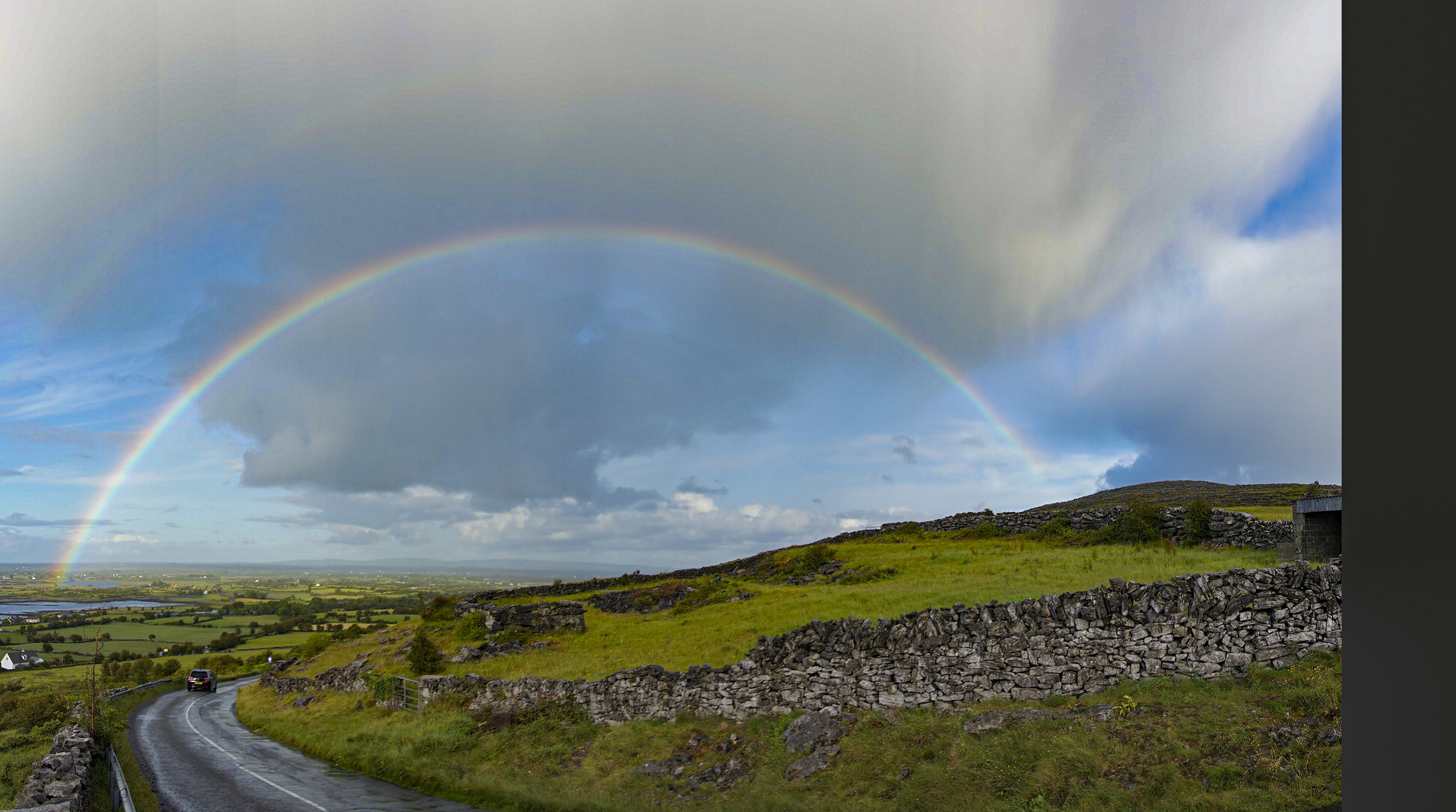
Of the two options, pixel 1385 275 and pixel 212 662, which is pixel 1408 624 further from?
pixel 212 662

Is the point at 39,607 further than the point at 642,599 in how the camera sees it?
Yes

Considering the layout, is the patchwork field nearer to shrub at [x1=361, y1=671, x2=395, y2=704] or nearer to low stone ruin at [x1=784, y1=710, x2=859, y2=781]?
low stone ruin at [x1=784, y1=710, x2=859, y2=781]

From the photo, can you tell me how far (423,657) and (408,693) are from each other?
14.3ft

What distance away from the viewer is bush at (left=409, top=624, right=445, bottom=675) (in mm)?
30844

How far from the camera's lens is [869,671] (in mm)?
15953

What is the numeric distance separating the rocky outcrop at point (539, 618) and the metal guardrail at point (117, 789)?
19681mm

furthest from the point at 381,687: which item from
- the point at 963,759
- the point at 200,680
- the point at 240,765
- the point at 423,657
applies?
the point at 200,680

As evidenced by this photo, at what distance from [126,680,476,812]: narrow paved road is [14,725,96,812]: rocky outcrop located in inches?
91.2

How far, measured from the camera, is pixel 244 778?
19422mm

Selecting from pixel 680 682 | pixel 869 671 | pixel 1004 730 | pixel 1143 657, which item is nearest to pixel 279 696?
pixel 680 682

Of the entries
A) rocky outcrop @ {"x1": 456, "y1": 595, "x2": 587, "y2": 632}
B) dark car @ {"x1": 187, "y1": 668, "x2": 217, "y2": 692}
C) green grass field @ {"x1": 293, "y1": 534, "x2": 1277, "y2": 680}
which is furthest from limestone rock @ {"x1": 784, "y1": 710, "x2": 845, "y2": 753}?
dark car @ {"x1": 187, "y1": 668, "x2": 217, "y2": 692}

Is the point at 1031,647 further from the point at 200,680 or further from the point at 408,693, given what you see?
the point at 200,680

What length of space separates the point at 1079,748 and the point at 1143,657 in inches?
131

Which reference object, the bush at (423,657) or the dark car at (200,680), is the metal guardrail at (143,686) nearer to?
the dark car at (200,680)
